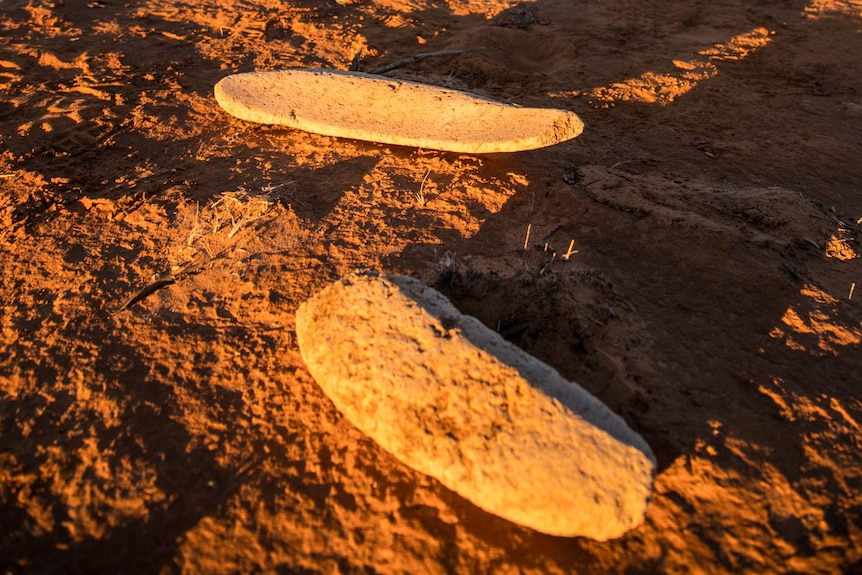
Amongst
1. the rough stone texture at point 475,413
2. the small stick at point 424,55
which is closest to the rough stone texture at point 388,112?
the small stick at point 424,55

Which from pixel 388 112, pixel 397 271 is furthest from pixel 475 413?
pixel 388 112

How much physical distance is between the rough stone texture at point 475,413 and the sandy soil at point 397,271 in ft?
0.56

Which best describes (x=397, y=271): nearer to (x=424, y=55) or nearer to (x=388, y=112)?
(x=388, y=112)

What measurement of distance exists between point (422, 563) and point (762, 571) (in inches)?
38.9

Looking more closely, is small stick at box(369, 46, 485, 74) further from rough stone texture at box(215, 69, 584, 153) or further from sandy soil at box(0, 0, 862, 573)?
rough stone texture at box(215, 69, 584, 153)

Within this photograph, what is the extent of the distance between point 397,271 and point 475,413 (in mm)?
1009

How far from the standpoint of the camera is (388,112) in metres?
3.50

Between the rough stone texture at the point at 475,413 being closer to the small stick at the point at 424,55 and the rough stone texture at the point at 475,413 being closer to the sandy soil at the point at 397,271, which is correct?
the sandy soil at the point at 397,271

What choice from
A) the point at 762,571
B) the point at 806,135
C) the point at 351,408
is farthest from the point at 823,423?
the point at 806,135

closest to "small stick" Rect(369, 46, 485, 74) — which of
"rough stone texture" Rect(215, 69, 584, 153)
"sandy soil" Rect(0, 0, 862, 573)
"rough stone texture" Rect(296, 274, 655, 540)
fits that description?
"sandy soil" Rect(0, 0, 862, 573)

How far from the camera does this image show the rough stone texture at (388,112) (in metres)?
3.08

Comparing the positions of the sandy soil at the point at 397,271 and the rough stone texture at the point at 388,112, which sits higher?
the rough stone texture at the point at 388,112

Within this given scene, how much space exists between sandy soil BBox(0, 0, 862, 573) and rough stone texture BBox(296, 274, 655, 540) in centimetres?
17

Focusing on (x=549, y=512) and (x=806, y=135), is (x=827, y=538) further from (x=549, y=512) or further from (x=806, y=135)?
(x=806, y=135)
